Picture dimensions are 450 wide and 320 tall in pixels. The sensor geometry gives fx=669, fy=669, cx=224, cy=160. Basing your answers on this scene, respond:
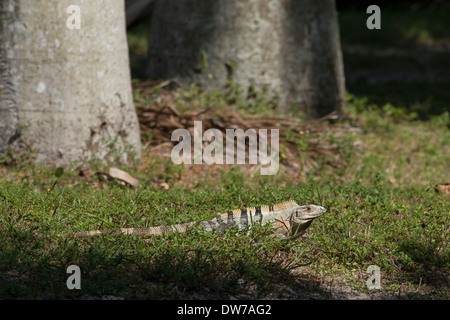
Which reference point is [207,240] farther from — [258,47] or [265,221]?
[258,47]

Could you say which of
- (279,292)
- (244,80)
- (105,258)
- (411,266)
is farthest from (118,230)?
(244,80)

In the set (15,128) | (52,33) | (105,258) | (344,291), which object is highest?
(52,33)

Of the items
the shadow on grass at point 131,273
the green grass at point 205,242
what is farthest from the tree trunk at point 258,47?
the shadow on grass at point 131,273

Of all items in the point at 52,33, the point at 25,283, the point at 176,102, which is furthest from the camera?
the point at 176,102

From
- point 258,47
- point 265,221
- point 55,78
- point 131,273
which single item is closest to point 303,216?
point 265,221

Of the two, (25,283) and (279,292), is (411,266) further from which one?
(25,283)

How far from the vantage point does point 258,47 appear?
30.5 ft

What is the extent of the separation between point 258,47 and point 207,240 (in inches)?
188

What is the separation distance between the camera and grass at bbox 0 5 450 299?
4582 mm

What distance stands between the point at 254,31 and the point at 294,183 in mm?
2947

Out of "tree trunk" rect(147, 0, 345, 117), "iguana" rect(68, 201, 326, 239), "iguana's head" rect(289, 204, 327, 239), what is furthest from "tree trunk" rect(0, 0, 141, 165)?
"iguana's head" rect(289, 204, 327, 239)

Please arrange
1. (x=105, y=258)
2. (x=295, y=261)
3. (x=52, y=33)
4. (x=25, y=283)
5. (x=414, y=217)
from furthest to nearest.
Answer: (x=52, y=33) < (x=414, y=217) < (x=295, y=261) < (x=105, y=258) < (x=25, y=283)

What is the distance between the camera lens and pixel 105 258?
474cm

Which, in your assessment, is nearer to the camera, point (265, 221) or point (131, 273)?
point (131, 273)
